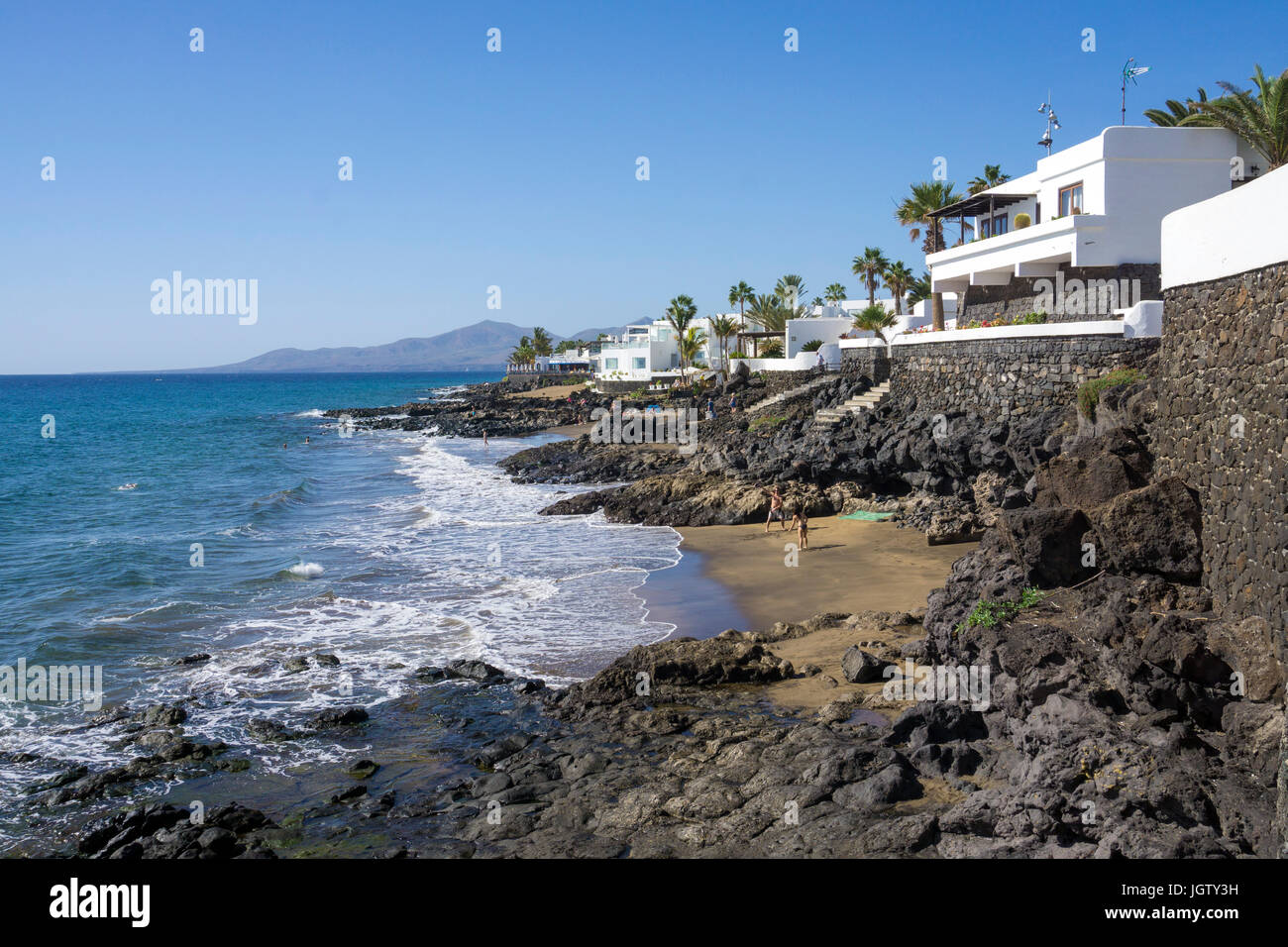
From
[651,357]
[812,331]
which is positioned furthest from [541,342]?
[812,331]

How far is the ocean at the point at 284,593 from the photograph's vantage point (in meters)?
15.1

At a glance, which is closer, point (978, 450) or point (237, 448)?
point (978, 450)

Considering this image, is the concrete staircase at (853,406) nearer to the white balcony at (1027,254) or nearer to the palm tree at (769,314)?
the white balcony at (1027,254)

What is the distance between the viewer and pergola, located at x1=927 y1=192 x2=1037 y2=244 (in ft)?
106

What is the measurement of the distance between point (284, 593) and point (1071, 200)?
25471mm

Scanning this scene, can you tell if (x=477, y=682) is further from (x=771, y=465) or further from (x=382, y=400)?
(x=382, y=400)

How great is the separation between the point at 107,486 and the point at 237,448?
21190mm

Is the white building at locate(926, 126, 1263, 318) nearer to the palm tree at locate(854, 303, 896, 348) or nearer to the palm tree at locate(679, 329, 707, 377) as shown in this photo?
the palm tree at locate(854, 303, 896, 348)

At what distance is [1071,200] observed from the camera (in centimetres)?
2867

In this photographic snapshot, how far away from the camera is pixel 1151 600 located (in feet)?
37.3

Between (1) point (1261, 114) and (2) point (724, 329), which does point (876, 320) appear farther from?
(2) point (724, 329)

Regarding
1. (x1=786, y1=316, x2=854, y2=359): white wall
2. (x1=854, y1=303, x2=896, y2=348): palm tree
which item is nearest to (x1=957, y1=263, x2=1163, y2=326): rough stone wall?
(x1=854, y1=303, x2=896, y2=348): palm tree
